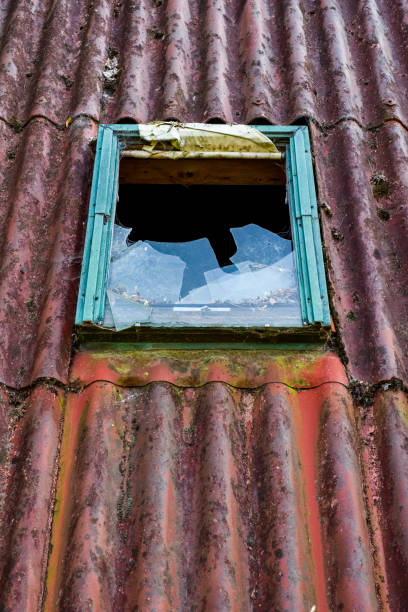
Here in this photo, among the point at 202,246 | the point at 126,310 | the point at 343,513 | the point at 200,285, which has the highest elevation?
the point at 202,246

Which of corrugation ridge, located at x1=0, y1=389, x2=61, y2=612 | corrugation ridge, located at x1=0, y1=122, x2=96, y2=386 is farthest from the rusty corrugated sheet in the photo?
corrugation ridge, located at x1=0, y1=389, x2=61, y2=612

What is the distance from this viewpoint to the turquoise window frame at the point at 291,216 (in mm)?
2400

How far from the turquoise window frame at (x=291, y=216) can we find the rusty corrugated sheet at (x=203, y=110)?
9 cm

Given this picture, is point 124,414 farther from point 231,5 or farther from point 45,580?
point 231,5

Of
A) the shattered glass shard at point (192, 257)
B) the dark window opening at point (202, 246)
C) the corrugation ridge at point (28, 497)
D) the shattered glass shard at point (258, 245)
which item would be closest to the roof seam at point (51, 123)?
the dark window opening at point (202, 246)

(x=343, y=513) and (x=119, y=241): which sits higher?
(x=119, y=241)

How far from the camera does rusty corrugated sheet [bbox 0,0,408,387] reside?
8.07 ft

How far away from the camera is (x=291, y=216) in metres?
2.74

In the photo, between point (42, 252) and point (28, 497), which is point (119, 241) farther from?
point (28, 497)

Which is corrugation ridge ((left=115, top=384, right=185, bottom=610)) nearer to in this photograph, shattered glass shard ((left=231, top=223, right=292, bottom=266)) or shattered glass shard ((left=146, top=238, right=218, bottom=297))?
shattered glass shard ((left=146, top=238, right=218, bottom=297))

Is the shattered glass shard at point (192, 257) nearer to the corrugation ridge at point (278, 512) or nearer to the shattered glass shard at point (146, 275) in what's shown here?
the shattered glass shard at point (146, 275)

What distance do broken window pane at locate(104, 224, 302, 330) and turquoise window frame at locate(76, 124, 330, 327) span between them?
0.23 feet

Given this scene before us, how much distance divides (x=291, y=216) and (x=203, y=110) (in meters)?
0.81

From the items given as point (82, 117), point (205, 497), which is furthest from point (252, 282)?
point (82, 117)
